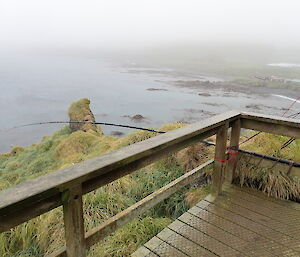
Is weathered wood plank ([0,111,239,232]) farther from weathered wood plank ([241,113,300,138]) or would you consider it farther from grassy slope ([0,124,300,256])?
grassy slope ([0,124,300,256])

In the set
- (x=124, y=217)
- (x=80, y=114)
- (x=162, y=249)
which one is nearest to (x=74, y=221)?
(x=124, y=217)

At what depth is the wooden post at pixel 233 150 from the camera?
376cm

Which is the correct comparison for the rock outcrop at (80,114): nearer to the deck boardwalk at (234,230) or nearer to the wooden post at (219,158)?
the wooden post at (219,158)

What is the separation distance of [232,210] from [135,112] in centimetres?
3840

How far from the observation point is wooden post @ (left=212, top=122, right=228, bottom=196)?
3441mm

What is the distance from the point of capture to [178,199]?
16.2 feet

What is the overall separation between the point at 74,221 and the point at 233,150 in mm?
2543

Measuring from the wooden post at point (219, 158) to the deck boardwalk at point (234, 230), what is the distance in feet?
0.46

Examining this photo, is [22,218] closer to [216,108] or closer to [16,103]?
[216,108]

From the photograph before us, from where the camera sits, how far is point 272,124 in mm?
3559

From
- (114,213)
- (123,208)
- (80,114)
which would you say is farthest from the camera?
(80,114)

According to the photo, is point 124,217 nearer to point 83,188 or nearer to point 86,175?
point 83,188

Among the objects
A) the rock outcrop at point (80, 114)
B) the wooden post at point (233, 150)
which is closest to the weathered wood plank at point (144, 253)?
the wooden post at point (233, 150)

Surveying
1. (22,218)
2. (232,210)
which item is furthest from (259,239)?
(22,218)
